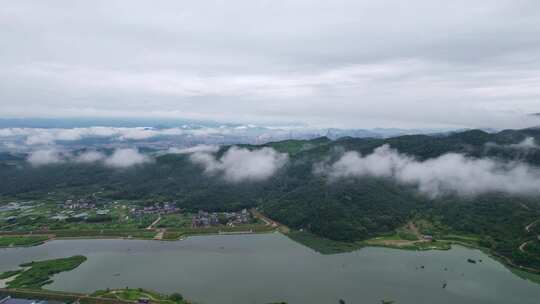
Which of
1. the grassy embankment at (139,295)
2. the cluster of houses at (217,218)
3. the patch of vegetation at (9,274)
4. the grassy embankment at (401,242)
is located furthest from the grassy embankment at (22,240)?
the grassy embankment at (401,242)

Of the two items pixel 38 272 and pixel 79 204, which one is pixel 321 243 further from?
pixel 79 204

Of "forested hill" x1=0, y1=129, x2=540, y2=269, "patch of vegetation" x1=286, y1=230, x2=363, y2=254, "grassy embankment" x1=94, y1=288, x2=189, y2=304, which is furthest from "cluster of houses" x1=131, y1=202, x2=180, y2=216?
"grassy embankment" x1=94, y1=288, x2=189, y2=304

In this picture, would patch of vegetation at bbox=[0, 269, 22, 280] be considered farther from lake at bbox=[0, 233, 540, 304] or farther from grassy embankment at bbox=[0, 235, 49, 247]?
grassy embankment at bbox=[0, 235, 49, 247]

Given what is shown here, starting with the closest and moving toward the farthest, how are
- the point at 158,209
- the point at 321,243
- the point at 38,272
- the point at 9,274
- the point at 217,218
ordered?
1. the point at 9,274
2. the point at 38,272
3. the point at 321,243
4. the point at 217,218
5. the point at 158,209

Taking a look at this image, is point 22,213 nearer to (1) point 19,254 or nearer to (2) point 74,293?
(1) point 19,254

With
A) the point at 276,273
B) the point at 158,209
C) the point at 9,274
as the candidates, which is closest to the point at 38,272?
the point at 9,274

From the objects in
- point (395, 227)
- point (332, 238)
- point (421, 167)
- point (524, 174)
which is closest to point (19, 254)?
point (332, 238)
